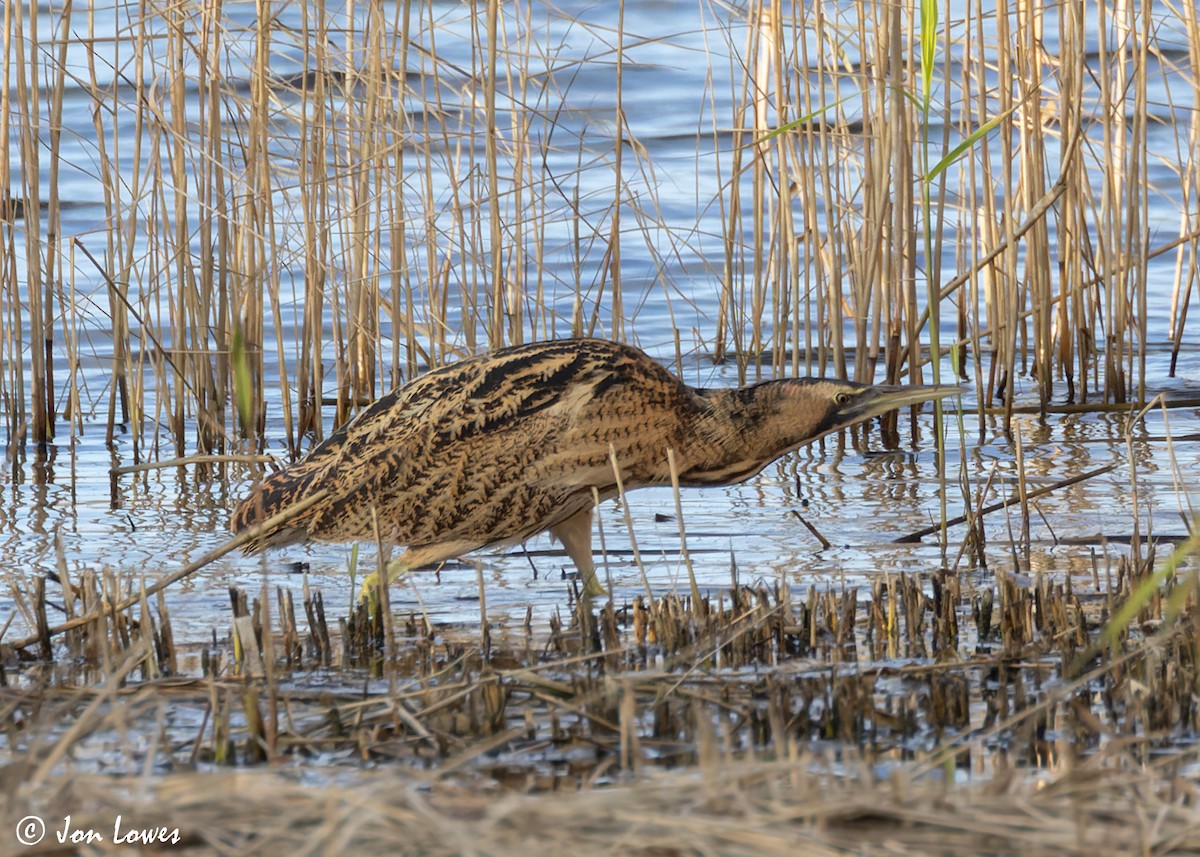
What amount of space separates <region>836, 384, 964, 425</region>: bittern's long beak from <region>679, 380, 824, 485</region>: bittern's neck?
7 centimetres

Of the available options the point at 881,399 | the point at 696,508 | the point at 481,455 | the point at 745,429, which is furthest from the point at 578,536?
the point at 696,508

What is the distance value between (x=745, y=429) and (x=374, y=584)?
115cm

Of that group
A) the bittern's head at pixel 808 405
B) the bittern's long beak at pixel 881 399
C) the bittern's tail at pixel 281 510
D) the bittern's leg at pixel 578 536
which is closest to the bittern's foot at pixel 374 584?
the bittern's tail at pixel 281 510

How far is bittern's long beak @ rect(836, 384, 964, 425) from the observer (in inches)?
179

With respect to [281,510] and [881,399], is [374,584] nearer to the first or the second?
[281,510]

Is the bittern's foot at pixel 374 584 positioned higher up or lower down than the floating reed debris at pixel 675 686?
higher up

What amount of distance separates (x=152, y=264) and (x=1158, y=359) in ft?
15.1

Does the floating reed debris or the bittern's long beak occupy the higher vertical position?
the bittern's long beak

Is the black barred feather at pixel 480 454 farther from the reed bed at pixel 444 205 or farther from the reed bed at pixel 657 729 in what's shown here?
the reed bed at pixel 444 205

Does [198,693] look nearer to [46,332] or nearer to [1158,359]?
[46,332]

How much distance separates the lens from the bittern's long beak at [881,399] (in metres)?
4.54

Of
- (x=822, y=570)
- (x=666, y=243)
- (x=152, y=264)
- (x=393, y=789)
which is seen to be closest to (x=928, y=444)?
(x=822, y=570)

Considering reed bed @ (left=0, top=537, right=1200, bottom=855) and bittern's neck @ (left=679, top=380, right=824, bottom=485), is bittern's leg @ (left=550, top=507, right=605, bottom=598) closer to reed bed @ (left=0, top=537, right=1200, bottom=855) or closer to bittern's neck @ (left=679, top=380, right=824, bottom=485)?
bittern's neck @ (left=679, top=380, right=824, bottom=485)

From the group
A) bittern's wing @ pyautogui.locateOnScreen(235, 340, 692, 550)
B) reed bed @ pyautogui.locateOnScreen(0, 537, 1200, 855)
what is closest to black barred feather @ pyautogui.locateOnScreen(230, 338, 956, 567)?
bittern's wing @ pyautogui.locateOnScreen(235, 340, 692, 550)
